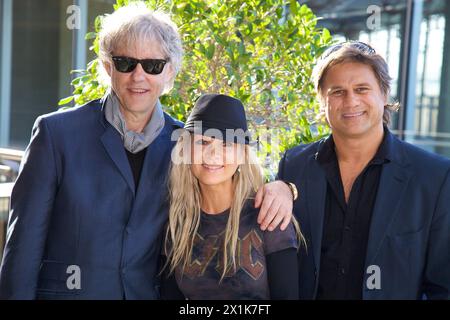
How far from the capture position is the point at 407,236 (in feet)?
7.72

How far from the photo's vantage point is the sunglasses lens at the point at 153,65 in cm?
238

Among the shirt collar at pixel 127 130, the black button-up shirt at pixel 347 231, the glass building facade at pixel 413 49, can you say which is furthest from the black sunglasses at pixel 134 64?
the glass building facade at pixel 413 49

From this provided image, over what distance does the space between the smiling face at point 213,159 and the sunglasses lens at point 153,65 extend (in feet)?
0.99

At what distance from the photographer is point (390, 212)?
93.8 inches

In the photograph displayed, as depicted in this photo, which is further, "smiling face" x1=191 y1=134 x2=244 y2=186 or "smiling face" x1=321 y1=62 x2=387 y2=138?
"smiling face" x1=321 y1=62 x2=387 y2=138

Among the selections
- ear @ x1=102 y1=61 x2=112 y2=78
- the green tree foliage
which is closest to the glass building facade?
the green tree foliage

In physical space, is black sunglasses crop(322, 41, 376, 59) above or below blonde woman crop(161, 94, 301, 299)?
above

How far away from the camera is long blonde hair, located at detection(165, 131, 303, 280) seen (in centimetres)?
233

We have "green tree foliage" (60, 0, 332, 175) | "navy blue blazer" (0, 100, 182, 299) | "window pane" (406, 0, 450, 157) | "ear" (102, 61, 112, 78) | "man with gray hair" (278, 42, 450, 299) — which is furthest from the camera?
"window pane" (406, 0, 450, 157)

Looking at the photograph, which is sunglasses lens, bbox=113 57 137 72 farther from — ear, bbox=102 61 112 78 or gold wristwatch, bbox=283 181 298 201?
gold wristwatch, bbox=283 181 298 201

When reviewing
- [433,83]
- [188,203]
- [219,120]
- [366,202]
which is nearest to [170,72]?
[219,120]

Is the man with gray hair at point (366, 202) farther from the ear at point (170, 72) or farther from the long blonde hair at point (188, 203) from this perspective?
the ear at point (170, 72)

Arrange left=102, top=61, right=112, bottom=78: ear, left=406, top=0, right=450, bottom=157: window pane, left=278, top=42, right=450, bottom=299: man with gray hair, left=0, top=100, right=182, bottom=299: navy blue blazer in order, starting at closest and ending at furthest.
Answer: left=0, top=100, right=182, bottom=299: navy blue blazer
left=278, top=42, right=450, bottom=299: man with gray hair
left=102, top=61, right=112, bottom=78: ear
left=406, top=0, right=450, bottom=157: window pane

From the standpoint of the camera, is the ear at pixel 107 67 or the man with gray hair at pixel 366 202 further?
the ear at pixel 107 67
